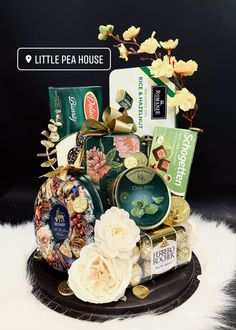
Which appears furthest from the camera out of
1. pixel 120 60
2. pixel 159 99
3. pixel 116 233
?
pixel 120 60

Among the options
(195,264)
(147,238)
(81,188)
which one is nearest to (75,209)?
(81,188)

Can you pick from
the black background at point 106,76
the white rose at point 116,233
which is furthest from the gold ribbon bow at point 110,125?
the black background at point 106,76

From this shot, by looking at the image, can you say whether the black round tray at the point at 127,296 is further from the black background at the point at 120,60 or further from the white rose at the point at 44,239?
the black background at the point at 120,60

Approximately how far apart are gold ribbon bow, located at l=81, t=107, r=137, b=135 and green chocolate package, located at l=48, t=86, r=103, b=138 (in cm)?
21

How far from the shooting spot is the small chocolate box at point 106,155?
47.3 inches

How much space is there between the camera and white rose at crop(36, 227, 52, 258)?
49.1 inches

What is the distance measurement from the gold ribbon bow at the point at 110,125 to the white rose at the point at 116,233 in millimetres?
230

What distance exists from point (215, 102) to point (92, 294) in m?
1.10

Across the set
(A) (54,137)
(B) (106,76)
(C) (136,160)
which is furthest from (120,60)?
(C) (136,160)

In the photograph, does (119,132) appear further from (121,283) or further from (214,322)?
(214,322)

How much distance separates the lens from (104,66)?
1911mm

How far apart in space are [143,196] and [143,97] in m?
0.32

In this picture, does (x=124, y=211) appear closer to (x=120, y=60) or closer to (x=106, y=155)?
(x=106, y=155)

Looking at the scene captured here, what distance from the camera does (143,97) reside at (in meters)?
1.36
